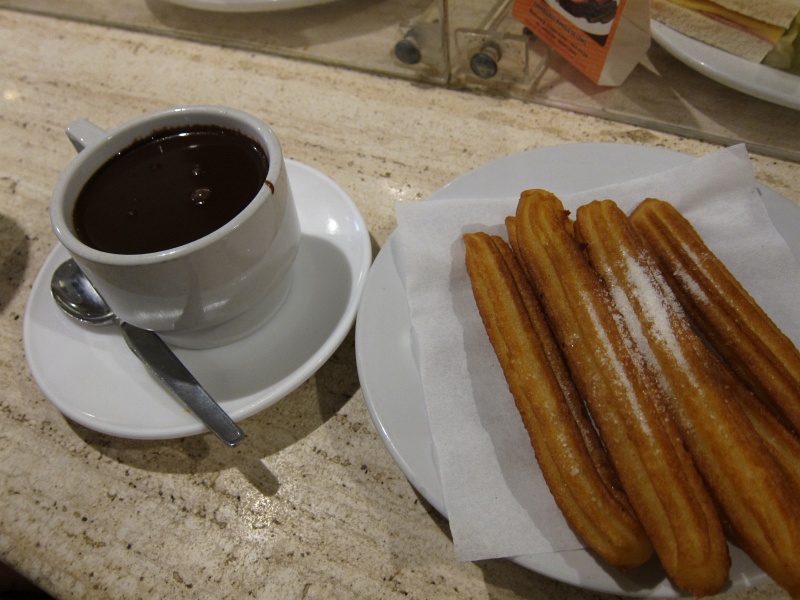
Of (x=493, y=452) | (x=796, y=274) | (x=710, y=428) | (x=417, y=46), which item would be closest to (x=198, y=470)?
(x=493, y=452)

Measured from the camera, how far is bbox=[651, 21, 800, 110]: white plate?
2.42 feet

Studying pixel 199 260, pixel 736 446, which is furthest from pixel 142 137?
pixel 736 446

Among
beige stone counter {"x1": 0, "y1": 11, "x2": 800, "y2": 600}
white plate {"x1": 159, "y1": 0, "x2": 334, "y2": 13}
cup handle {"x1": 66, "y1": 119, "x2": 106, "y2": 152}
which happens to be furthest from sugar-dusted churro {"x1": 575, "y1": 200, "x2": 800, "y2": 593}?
white plate {"x1": 159, "y1": 0, "x2": 334, "y2": 13}

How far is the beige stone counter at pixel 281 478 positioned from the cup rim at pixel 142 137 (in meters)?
0.22

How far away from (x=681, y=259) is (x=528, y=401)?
0.20m

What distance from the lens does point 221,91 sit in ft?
3.34

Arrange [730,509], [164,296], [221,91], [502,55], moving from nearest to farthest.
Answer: [730,509] < [164,296] < [502,55] < [221,91]

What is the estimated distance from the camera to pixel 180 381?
0.57 m

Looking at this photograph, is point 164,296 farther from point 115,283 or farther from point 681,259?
point 681,259

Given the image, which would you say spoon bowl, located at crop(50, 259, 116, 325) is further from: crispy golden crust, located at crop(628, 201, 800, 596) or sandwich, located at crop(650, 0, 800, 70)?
sandwich, located at crop(650, 0, 800, 70)

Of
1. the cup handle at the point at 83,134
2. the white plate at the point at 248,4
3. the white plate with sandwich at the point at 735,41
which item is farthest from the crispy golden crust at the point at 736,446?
the white plate at the point at 248,4

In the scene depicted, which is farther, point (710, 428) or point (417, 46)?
point (417, 46)

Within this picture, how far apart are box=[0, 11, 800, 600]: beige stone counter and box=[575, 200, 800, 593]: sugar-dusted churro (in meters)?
0.13

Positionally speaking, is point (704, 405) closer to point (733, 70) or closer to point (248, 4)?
point (733, 70)
